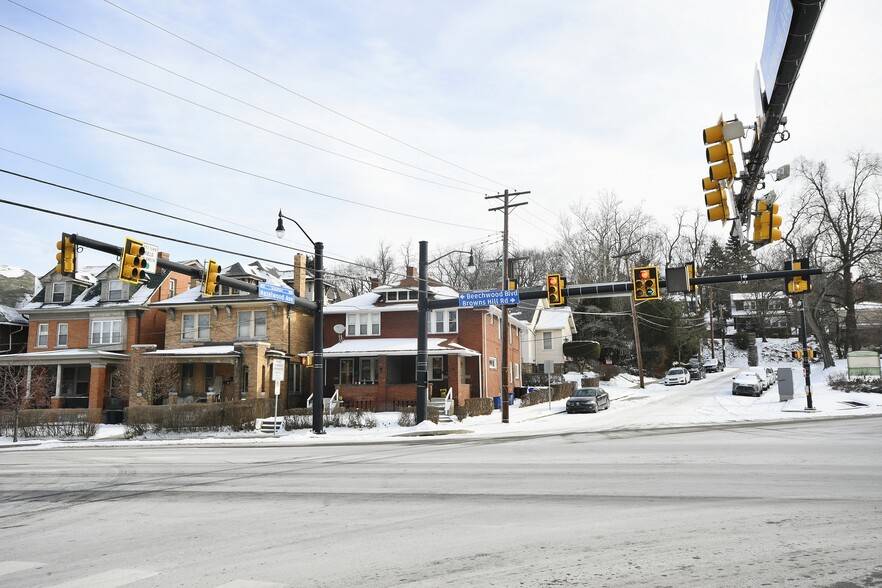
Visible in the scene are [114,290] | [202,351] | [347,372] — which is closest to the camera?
[202,351]

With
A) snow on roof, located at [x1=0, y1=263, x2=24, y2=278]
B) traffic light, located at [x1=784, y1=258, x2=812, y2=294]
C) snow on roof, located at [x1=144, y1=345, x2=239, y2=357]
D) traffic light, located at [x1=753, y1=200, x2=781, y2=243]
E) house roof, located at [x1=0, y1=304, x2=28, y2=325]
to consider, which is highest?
snow on roof, located at [x1=0, y1=263, x2=24, y2=278]

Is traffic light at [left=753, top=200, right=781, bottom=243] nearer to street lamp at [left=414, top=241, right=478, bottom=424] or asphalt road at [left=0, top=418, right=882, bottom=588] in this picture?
asphalt road at [left=0, top=418, right=882, bottom=588]

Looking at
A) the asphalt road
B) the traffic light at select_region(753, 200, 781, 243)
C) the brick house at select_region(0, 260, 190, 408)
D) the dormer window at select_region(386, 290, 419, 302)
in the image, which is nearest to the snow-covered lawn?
the brick house at select_region(0, 260, 190, 408)

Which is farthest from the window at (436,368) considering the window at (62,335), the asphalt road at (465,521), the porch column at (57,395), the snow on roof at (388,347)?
the window at (62,335)

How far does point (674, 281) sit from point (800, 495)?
43.7ft

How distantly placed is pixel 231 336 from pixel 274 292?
63.7ft

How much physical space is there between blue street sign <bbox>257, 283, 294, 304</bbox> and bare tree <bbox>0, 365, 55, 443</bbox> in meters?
16.2

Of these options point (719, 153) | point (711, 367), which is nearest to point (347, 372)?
point (719, 153)

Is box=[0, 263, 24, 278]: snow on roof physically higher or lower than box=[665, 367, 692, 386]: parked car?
higher

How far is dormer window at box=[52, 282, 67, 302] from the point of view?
4481 cm

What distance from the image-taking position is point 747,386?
140ft

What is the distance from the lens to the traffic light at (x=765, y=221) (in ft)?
33.9

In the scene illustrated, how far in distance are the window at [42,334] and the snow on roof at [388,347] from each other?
66.7 feet

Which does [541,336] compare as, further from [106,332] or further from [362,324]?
[106,332]
